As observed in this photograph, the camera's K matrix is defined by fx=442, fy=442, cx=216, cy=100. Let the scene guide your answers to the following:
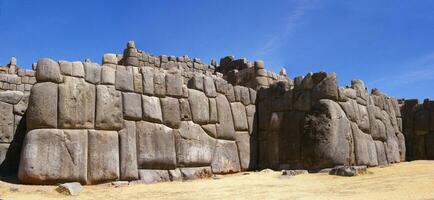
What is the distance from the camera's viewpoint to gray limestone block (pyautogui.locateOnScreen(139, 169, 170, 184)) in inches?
325

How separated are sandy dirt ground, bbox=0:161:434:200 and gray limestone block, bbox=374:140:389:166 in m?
3.13

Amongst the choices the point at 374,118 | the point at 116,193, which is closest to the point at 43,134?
the point at 116,193

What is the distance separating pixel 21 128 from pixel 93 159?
180 cm

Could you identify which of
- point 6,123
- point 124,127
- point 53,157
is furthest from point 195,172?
point 6,123

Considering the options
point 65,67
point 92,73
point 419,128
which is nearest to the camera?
point 65,67

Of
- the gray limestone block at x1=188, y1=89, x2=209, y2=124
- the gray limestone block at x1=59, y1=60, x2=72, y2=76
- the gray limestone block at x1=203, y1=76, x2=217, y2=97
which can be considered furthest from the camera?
the gray limestone block at x1=203, y1=76, x2=217, y2=97

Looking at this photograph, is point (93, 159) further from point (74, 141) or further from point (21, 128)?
point (21, 128)

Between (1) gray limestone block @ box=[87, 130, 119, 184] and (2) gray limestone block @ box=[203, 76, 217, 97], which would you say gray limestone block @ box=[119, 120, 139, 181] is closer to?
(1) gray limestone block @ box=[87, 130, 119, 184]

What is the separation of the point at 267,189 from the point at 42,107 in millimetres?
4007

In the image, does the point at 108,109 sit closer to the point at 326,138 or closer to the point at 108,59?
the point at 326,138

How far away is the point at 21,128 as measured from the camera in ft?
27.6

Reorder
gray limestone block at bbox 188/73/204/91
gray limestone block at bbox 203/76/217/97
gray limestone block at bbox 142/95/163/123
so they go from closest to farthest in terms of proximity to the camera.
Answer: gray limestone block at bbox 142/95/163/123 < gray limestone block at bbox 188/73/204/91 < gray limestone block at bbox 203/76/217/97

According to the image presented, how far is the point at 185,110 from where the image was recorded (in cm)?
951

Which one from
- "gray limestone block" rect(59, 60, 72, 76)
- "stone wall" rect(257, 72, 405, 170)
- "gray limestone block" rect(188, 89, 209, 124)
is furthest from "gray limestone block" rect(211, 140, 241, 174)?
"gray limestone block" rect(59, 60, 72, 76)
